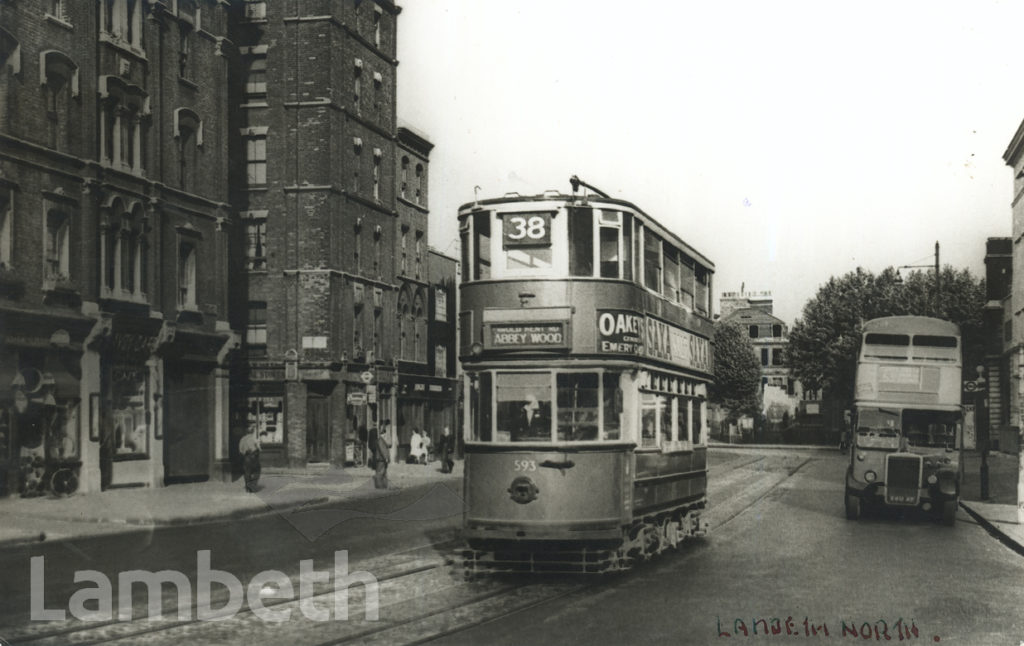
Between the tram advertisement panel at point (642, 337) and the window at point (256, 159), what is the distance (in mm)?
28208

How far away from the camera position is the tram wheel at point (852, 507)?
2333 centimetres

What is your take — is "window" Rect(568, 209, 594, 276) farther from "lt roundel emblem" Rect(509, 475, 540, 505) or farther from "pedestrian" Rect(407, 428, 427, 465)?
"pedestrian" Rect(407, 428, 427, 465)

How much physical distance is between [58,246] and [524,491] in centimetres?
1752

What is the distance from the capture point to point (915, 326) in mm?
23859

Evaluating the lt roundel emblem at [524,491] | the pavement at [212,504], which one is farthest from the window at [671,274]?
the pavement at [212,504]

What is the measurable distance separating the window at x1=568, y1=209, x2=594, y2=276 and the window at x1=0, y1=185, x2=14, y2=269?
1593cm

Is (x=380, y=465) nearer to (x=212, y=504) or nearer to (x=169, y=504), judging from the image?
(x=212, y=504)

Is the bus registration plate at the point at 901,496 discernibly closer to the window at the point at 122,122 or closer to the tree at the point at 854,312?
the window at the point at 122,122

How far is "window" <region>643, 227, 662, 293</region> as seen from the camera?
15.6 m

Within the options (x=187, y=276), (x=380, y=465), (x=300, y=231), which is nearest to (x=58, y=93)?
(x=187, y=276)

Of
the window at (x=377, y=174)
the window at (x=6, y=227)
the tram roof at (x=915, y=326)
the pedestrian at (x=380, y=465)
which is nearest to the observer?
the tram roof at (x=915, y=326)

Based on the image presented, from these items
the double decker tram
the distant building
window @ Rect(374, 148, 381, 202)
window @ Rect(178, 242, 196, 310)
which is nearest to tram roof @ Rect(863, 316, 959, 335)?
the double decker tram

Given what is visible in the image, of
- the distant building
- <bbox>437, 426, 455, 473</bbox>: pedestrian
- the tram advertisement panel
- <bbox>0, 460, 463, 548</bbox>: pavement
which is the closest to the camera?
the tram advertisement panel

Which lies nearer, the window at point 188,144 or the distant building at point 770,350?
the window at point 188,144
